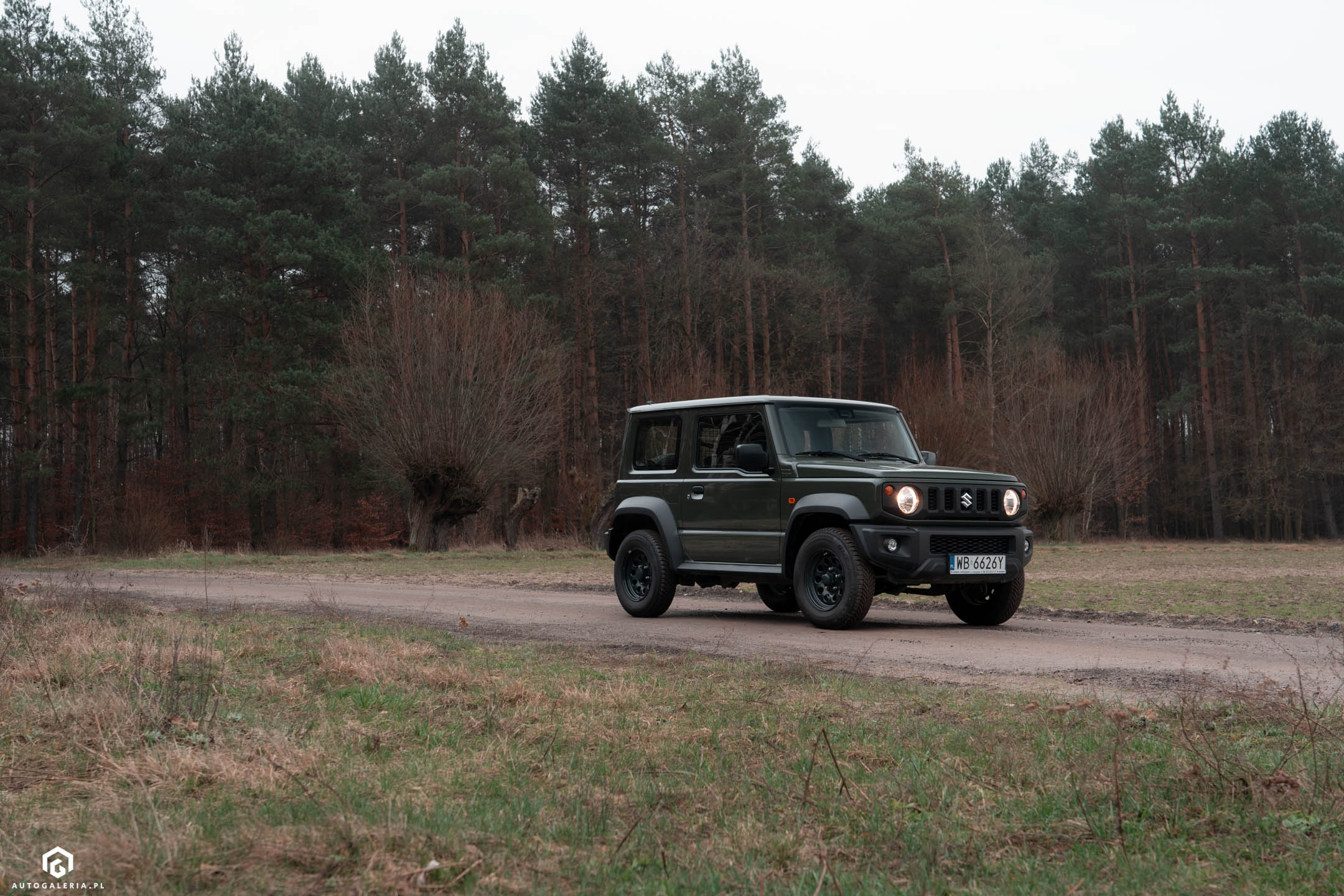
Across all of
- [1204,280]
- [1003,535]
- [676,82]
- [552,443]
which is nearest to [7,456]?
[552,443]

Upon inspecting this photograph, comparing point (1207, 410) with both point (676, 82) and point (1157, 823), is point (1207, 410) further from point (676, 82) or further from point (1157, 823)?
point (1157, 823)

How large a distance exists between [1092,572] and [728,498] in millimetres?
12808

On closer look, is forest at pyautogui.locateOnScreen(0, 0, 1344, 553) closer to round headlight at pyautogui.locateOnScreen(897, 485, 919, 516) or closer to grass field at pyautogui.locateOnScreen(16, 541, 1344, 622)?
grass field at pyautogui.locateOnScreen(16, 541, 1344, 622)

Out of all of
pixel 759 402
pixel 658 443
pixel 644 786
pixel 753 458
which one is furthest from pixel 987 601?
pixel 644 786

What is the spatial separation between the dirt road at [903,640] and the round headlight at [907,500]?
3.70 feet

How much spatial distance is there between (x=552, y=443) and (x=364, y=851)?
1269 inches

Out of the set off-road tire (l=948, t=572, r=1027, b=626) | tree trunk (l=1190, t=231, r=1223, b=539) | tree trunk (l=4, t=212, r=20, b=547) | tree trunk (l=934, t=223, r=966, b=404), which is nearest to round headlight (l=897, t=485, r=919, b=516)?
off-road tire (l=948, t=572, r=1027, b=626)

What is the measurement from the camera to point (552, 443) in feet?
116

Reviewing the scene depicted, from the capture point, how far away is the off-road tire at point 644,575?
1216cm

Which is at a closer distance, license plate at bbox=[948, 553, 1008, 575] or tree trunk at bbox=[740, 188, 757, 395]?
license plate at bbox=[948, 553, 1008, 575]

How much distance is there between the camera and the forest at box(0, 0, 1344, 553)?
3844cm

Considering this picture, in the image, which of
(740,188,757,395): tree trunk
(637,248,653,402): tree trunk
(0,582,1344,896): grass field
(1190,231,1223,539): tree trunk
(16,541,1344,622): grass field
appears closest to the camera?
(0,582,1344,896): grass field

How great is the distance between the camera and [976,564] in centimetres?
1061

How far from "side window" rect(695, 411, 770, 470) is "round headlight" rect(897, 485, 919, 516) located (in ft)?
5.42
